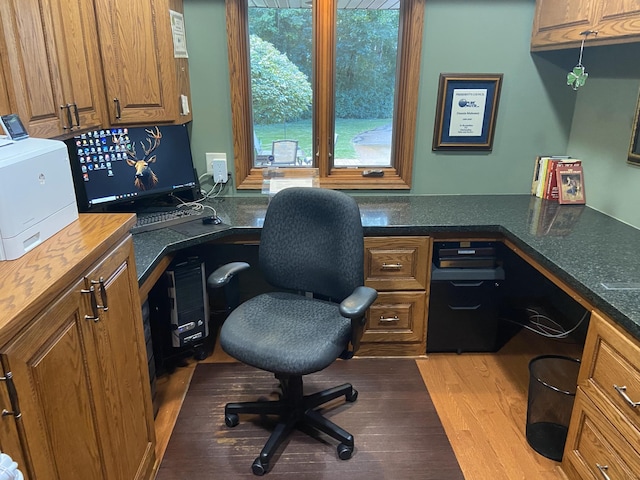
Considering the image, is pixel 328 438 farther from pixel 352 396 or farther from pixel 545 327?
pixel 545 327

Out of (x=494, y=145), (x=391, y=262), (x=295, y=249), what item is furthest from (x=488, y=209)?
(x=295, y=249)

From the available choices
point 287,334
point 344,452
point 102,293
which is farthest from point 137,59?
point 344,452

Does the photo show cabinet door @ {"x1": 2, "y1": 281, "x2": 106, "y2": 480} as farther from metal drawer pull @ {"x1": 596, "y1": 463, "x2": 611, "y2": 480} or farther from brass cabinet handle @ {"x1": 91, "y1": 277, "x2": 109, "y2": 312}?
metal drawer pull @ {"x1": 596, "y1": 463, "x2": 611, "y2": 480}

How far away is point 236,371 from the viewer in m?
2.54

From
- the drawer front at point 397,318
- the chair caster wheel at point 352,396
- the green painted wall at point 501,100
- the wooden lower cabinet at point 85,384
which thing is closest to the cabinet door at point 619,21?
the green painted wall at point 501,100

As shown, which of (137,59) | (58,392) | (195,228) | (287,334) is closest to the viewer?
(58,392)

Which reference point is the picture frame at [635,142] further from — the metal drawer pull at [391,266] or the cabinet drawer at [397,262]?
the metal drawer pull at [391,266]

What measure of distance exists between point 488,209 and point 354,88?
40.2 inches

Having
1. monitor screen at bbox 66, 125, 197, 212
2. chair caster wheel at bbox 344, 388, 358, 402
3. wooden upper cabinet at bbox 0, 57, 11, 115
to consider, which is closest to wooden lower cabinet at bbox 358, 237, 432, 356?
chair caster wheel at bbox 344, 388, 358, 402

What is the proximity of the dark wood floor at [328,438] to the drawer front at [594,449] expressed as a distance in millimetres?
424

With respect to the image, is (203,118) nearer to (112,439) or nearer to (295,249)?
(295,249)

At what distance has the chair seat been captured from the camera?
177 cm

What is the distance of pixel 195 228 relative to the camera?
2320 millimetres

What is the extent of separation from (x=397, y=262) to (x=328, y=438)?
915 mm
